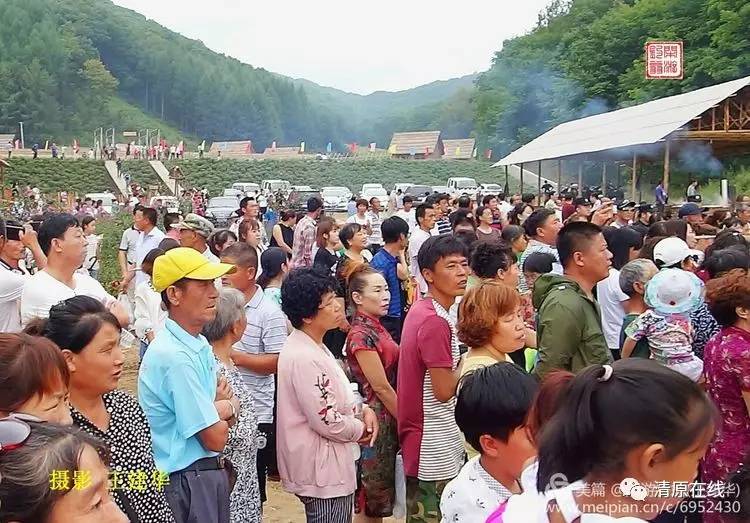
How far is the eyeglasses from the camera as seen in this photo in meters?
1.72

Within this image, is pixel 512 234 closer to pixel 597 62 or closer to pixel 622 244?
pixel 622 244

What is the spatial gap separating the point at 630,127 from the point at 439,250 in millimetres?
16095

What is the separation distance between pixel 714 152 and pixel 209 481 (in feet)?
75.5

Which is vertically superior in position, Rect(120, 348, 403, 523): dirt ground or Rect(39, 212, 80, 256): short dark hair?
Rect(39, 212, 80, 256): short dark hair

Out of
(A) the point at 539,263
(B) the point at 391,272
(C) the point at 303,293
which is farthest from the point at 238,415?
(B) the point at 391,272

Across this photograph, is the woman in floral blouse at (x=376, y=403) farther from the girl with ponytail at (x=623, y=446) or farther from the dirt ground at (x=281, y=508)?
the girl with ponytail at (x=623, y=446)

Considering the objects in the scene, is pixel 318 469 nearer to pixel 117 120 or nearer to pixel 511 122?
pixel 511 122

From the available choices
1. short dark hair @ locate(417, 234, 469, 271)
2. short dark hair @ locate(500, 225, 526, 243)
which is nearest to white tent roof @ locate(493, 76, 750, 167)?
short dark hair @ locate(500, 225, 526, 243)

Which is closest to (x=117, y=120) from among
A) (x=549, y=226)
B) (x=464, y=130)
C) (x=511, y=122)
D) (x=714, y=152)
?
(x=464, y=130)

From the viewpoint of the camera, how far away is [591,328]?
350cm

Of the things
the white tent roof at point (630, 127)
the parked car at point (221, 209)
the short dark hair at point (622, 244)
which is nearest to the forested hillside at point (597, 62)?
the white tent roof at point (630, 127)

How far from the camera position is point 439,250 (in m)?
3.74

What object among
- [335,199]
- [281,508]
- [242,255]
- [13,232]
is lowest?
[281,508]

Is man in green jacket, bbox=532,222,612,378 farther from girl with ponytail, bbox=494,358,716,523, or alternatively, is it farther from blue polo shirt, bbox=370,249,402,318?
blue polo shirt, bbox=370,249,402,318
